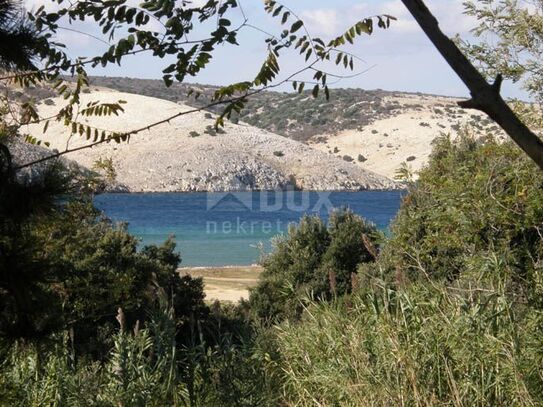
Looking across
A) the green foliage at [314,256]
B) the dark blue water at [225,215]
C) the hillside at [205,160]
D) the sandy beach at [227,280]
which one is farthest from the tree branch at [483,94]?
the hillside at [205,160]

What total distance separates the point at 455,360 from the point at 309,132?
8944 cm

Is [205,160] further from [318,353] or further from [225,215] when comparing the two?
[318,353]

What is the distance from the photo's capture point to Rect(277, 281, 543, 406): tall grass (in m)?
5.40

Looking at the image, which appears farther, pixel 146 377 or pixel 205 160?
pixel 205 160

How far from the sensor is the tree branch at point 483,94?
2.87 metres

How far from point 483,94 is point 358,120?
92.2 m

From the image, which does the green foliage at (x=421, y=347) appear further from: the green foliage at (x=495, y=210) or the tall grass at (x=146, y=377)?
the green foliage at (x=495, y=210)

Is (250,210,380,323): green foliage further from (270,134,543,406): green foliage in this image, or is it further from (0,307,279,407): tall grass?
(0,307,279,407): tall grass

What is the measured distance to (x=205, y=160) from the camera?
7344 centimetres

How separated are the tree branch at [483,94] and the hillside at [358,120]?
255 feet

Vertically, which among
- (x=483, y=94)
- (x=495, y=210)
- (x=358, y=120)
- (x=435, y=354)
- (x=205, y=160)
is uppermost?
(x=358, y=120)

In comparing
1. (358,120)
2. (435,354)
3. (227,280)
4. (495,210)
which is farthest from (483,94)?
(358,120)

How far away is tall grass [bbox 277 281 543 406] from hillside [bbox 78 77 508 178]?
7487 centimetres

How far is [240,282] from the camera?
32.0 m
